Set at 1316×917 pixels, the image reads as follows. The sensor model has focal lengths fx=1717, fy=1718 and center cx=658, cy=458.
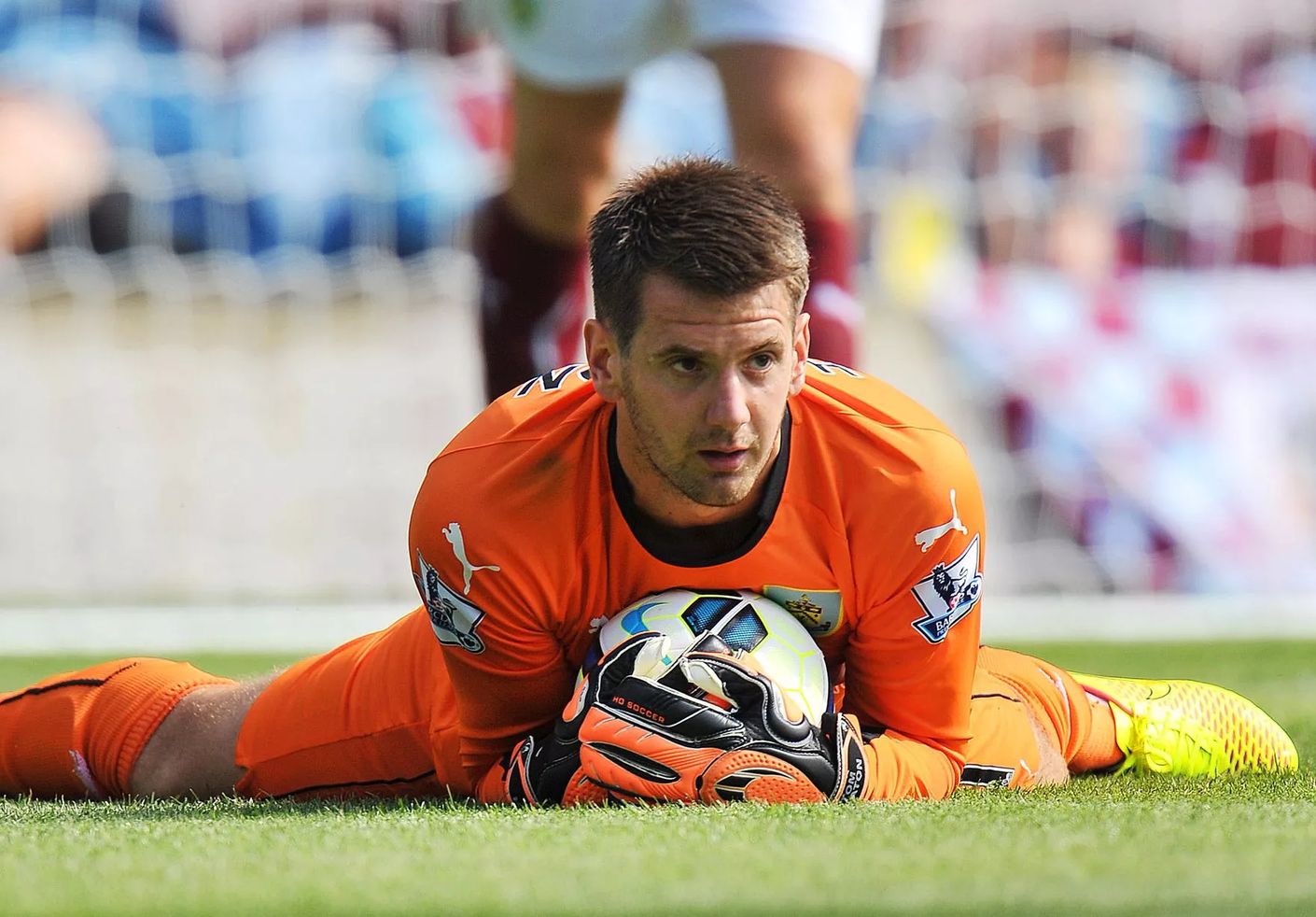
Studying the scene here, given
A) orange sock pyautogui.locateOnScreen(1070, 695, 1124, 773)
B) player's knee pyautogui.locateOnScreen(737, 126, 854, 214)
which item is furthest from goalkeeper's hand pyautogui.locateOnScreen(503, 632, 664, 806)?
player's knee pyautogui.locateOnScreen(737, 126, 854, 214)

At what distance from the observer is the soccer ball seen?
9.31 feet

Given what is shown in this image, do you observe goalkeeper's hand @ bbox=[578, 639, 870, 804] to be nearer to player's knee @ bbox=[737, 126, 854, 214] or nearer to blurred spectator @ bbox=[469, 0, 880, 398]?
blurred spectator @ bbox=[469, 0, 880, 398]

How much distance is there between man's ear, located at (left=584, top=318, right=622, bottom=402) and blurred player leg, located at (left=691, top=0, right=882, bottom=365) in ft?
4.11

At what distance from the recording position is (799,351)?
288 cm

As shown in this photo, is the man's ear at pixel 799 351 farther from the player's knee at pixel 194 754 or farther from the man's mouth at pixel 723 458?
the player's knee at pixel 194 754

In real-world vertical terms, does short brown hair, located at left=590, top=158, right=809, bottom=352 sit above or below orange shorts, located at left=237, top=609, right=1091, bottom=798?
above

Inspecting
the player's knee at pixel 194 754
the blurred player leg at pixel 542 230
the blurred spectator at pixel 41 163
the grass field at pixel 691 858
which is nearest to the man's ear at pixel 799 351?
the grass field at pixel 691 858

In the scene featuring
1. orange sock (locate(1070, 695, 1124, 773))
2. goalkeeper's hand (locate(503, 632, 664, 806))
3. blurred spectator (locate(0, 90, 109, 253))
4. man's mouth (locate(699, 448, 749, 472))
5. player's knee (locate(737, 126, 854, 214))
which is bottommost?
orange sock (locate(1070, 695, 1124, 773))

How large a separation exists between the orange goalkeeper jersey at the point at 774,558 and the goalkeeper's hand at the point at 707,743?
0.49 ft

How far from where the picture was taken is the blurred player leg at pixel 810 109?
4.13 meters

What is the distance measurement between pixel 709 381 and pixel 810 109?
1698mm

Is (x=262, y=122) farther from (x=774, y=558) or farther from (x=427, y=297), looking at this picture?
(x=774, y=558)

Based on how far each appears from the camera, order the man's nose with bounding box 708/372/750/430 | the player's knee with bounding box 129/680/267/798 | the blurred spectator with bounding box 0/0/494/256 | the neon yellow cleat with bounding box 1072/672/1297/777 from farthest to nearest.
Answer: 1. the blurred spectator with bounding box 0/0/494/256
2. the neon yellow cleat with bounding box 1072/672/1297/777
3. the player's knee with bounding box 129/680/267/798
4. the man's nose with bounding box 708/372/750/430

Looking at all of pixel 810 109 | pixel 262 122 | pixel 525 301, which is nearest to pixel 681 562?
pixel 810 109
